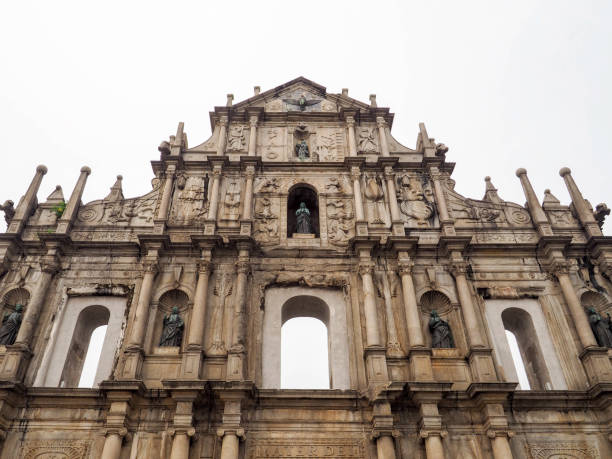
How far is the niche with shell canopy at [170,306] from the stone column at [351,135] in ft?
21.6

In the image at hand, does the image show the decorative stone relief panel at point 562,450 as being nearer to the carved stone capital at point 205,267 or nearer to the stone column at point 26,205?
the carved stone capital at point 205,267

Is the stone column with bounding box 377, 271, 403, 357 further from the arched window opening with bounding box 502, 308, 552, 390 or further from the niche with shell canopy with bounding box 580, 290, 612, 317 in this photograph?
the niche with shell canopy with bounding box 580, 290, 612, 317

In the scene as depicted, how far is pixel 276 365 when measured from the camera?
39.1 feet

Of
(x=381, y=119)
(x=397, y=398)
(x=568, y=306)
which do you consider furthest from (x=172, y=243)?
(x=568, y=306)

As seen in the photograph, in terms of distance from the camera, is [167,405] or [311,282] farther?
[311,282]

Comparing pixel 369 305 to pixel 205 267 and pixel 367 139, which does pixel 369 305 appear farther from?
pixel 367 139

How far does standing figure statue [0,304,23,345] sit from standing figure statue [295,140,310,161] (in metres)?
8.71

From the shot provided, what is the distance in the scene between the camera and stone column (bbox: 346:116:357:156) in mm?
15816

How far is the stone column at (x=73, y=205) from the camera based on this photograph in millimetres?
13617

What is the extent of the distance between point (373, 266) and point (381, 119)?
238 inches

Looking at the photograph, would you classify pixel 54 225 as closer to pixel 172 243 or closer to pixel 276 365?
pixel 172 243

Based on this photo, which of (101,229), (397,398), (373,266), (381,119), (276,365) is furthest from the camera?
(381,119)

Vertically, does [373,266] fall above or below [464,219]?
below

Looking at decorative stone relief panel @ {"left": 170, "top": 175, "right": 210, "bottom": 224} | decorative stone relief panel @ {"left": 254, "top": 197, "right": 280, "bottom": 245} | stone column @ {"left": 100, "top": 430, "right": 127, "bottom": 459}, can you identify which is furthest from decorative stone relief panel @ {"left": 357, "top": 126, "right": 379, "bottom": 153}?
stone column @ {"left": 100, "top": 430, "right": 127, "bottom": 459}
